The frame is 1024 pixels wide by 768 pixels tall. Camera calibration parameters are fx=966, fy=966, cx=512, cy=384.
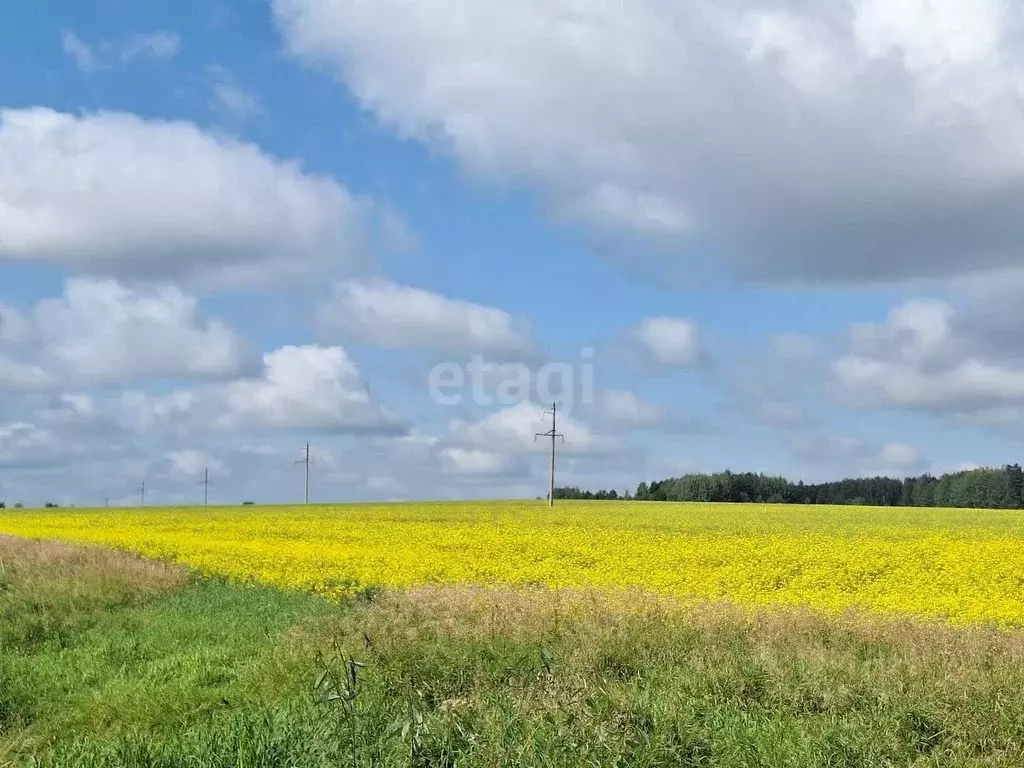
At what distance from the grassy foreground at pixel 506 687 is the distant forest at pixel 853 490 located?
97.0m

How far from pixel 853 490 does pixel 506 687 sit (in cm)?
11936

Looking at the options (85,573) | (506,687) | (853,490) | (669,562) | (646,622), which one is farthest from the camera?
(853,490)

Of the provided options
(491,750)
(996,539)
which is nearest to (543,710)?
(491,750)

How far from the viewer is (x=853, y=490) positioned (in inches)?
4702

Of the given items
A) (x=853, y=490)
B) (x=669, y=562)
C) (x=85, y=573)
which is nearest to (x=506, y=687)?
(x=85, y=573)

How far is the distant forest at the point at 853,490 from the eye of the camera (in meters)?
109

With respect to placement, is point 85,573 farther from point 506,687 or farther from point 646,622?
point 506,687

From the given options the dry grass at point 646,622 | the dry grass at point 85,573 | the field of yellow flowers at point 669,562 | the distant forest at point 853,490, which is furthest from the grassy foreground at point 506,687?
the distant forest at point 853,490

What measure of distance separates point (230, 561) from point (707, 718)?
16.2m

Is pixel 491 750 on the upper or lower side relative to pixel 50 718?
upper

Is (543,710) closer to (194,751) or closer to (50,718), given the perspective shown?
(194,751)

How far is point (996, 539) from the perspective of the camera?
115 feet

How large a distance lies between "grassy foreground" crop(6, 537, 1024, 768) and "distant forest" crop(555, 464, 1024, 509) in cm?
9703

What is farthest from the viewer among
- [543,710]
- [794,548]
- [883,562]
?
[794,548]
